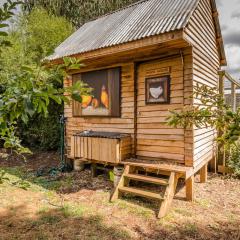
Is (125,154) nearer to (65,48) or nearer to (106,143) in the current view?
(106,143)

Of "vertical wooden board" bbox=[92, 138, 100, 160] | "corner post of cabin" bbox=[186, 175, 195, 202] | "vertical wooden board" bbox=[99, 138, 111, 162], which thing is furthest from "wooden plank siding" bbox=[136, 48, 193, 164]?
"vertical wooden board" bbox=[92, 138, 100, 160]

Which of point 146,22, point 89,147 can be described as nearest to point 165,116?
point 89,147

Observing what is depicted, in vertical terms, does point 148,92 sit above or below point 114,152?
above

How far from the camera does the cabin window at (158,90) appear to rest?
5406 mm

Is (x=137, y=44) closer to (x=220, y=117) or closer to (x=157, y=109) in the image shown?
(x=157, y=109)

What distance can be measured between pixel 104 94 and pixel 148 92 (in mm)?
1267

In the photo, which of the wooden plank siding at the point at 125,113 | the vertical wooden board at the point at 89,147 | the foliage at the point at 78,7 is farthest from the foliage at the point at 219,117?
the foliage at the point at 78,7

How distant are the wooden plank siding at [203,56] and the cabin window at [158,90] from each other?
60 centimetres

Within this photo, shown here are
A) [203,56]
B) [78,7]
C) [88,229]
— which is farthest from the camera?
[78,7]

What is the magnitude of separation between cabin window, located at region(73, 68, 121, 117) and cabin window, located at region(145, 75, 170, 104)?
830 mm

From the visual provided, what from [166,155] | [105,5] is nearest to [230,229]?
→ [166,155]

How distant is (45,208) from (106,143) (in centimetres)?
189

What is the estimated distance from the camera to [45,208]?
4645 millimetres

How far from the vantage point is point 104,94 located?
20.9 ft
